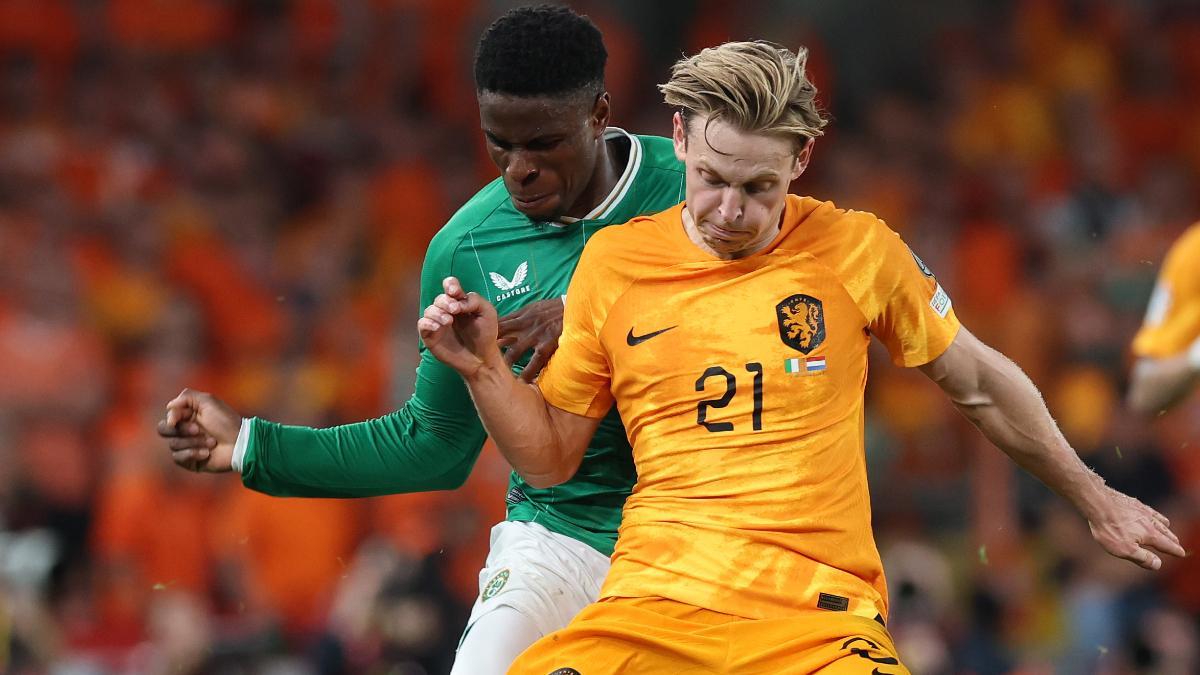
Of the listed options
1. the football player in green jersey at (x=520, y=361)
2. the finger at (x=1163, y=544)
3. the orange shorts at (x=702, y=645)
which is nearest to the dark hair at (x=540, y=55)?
the football player in green jersey at (x=520, y=361)

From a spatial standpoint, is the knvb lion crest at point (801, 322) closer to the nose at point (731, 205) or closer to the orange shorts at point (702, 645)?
the nose at point (731, 205)

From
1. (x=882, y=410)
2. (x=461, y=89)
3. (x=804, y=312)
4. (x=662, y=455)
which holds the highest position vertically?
(x=461, y=89)

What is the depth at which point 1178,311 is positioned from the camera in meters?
4.90

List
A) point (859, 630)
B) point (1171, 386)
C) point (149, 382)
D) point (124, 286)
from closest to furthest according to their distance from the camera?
point (859, 630)
point (1171, 386)
point (149, 382)
point (124, 286)

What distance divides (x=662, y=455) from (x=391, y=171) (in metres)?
7.70

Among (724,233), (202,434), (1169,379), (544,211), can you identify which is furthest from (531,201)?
(1169,379)

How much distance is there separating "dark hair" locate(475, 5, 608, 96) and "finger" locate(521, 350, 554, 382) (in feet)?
1.99

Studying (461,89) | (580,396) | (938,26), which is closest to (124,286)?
(461,89)

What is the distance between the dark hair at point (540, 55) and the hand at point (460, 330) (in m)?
0.62

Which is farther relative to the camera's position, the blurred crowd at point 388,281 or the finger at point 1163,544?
the blurred crowd at point 388,281

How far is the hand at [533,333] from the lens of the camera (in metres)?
4.16

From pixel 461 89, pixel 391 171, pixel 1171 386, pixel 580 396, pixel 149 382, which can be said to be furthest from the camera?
pixel 461 89

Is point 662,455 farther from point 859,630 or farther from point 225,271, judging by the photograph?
point 225,271

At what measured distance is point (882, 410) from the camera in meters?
9.71
